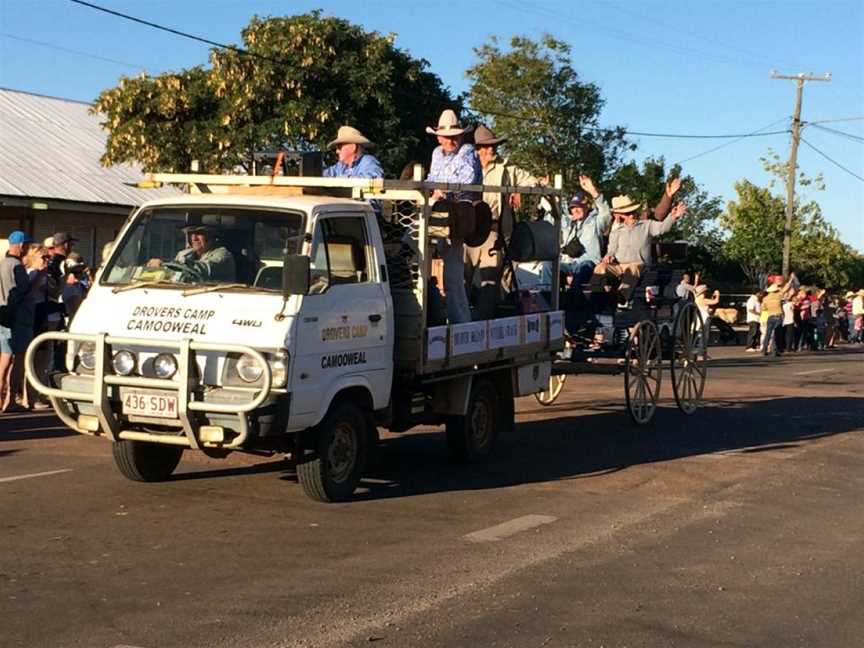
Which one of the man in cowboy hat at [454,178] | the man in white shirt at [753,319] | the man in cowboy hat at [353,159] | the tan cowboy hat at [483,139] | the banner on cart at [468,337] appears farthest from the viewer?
the man in white shirt at [753,319]

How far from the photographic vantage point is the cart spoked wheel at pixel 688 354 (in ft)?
50.3

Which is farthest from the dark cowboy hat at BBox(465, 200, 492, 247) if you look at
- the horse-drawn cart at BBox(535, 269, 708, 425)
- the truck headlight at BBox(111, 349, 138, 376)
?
the truck headlight at BBox(111, 349, 138, 376)

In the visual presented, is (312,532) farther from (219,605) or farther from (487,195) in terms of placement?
(487,195)

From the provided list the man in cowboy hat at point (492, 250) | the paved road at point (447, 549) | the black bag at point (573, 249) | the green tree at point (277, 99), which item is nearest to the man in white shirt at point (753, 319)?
the green tree at point (277, 99)

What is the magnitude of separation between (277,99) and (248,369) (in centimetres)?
1993

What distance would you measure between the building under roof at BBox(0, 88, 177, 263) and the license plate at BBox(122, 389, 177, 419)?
20.4m

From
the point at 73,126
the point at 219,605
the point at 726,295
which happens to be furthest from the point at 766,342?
the point at 219,605

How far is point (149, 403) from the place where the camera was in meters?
8.56

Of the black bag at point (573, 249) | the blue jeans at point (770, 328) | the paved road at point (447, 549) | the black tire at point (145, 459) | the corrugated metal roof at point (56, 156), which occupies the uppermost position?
the corrugated metal roof at point (56, 156)

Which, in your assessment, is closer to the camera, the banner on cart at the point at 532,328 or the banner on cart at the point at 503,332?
the banner on cart at the point at 503,332

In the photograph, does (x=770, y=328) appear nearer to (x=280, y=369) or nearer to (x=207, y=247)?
(x=207, y=247)

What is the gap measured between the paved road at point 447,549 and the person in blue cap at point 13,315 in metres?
1.27

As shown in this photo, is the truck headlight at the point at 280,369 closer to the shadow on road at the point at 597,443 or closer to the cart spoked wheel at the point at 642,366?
the shadow on road at the point at 597,443

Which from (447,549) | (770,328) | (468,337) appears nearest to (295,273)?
(447,549)
